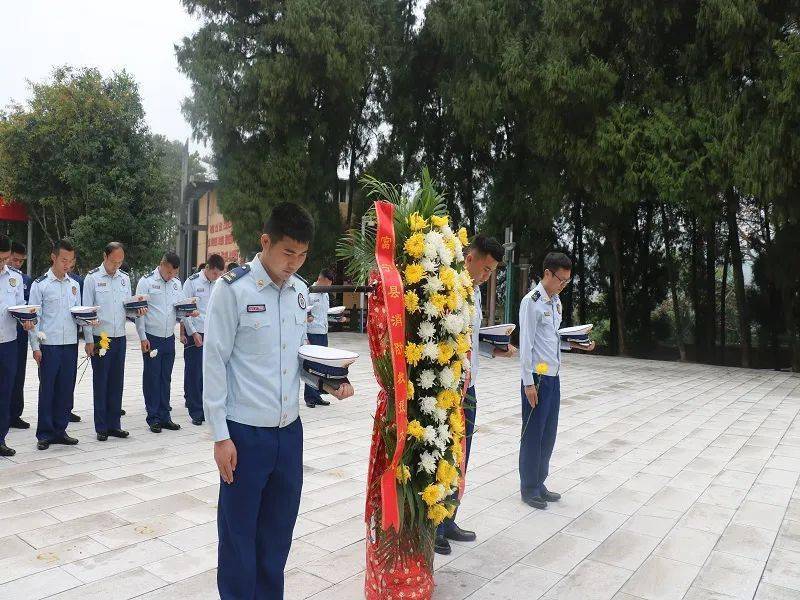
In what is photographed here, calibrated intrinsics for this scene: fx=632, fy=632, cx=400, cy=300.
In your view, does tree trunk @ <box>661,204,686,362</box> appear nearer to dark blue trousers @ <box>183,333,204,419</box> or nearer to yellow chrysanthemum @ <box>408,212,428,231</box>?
dark blue trousers @ <box>183,333,204,419</box>

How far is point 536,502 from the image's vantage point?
417cm

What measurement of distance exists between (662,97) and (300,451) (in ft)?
42.2

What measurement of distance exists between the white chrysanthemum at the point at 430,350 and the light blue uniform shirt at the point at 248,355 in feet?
1.82

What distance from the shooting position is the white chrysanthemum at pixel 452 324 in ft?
8.68

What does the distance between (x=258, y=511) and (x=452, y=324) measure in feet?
3.46

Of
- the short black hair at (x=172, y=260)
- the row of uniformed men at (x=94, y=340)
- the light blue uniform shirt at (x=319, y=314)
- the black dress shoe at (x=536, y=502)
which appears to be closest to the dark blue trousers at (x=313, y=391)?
the light blue uniform shirt at (x=319, y=314)

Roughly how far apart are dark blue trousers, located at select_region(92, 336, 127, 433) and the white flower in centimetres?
379

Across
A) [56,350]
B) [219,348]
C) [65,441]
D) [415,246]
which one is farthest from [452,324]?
[65,441]

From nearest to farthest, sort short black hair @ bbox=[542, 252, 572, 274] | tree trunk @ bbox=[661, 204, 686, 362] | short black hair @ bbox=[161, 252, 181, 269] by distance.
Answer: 1. short black hair @ bbox=[542, 252, 572, 274]
2. short black hair @ bbox=[161, 252, 181, 269]
3. tree trunk @ bbox=[661, 204, 686, 362]

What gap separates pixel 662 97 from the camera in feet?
42.3

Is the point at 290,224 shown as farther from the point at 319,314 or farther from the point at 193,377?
the point at 319,314

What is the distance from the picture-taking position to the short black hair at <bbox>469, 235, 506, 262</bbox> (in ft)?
11.2

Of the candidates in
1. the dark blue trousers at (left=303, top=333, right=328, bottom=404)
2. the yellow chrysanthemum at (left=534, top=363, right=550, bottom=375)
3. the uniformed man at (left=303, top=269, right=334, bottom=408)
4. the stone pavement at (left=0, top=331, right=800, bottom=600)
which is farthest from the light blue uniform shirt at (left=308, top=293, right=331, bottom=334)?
the yellow chrysanthemum at (left=534, top=363, right=550, bottom=375)

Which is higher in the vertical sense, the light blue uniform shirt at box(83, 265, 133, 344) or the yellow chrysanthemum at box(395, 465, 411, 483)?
the light blue uniform shirt at box(83, 265, 133, 344)
